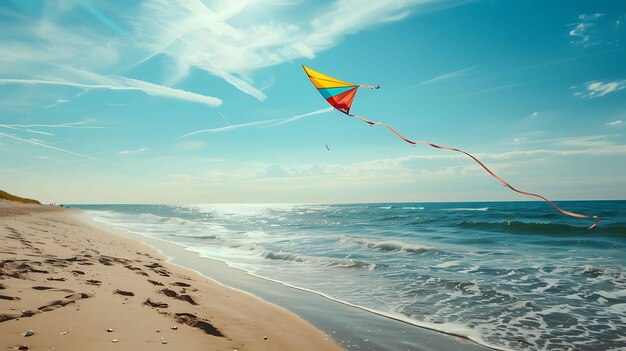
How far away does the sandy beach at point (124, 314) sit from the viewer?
12.2 ft

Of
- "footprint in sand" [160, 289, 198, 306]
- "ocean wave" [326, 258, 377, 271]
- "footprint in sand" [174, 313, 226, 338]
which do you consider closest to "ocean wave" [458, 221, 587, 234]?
"ocean wave" [326, 258, 377, 271]

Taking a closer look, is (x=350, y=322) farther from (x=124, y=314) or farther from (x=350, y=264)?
(x=350, y=264)

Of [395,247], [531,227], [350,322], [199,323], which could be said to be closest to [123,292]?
[199,323]

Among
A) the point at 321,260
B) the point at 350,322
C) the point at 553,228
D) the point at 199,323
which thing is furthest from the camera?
the point at 553,228

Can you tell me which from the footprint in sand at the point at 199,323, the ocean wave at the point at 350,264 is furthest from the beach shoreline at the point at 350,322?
the ocean wave at the point at 350,264

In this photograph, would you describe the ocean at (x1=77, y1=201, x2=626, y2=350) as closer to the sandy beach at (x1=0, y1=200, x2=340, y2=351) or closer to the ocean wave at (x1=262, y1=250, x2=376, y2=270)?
the ocean wave at (x1=262, y1=250, x2=376, y2=270)

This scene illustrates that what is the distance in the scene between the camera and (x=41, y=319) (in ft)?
12.9

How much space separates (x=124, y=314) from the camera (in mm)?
4633

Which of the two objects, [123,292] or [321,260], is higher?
[123,292]

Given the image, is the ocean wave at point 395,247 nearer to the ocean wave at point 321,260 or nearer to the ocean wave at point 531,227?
the ocean wave at point 321,260

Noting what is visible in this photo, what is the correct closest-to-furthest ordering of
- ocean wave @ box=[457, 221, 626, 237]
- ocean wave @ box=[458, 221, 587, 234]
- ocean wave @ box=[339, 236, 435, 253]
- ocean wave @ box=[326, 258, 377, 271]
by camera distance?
ocean wave @ box=[326, 258, 377, 271] → ocean wave @ box=[339, 236, 435, 253] → ocean wave @ box=[457, 221, 626, 237] → ocean wave @ box=[458, 221, 587, 234]

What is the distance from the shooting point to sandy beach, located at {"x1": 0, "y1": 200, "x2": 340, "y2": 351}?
12.2 feet

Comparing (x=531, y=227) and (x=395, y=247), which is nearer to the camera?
(x=395, y=247)

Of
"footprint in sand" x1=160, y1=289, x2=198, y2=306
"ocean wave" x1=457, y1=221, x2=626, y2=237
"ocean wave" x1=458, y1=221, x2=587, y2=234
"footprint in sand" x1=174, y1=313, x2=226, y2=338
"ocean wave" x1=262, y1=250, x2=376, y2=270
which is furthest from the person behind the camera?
"ocean wave" x1=458, y1=221, x2=587, y2=234
